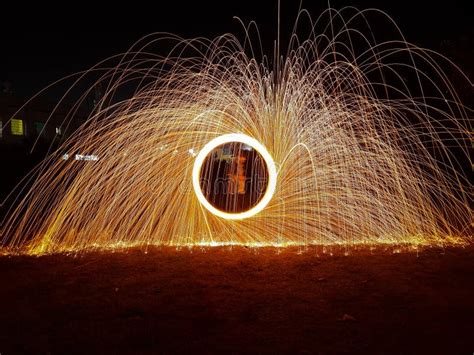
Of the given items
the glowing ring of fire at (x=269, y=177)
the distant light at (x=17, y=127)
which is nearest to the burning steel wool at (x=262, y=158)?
the glowing ring of fire at (x=269, y=177)

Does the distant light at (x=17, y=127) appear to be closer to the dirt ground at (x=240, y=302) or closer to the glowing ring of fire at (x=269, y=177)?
the dirt ground at (x=240, y=302)

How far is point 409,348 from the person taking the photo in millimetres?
4051

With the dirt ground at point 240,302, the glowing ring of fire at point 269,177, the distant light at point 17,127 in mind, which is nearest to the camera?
the dirt ground at point 240,302

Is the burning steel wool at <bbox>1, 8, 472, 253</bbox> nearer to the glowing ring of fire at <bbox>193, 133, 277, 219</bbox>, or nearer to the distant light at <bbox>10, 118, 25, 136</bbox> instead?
the glowing ring of fire at <bbox>193, 133, 277, 219</bbox>

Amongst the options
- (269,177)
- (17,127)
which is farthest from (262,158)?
(17,127)

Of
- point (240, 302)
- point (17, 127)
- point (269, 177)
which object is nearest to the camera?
point (240, 302)

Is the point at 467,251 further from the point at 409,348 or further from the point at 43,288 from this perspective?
the point at 43,288

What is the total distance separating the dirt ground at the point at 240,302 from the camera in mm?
4203

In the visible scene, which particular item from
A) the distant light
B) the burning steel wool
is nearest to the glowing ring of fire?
the burning steel wool

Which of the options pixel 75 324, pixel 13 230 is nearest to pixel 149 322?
pixel 75 324

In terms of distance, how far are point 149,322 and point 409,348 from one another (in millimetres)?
2312

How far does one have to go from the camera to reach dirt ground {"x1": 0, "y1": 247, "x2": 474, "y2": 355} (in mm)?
4203

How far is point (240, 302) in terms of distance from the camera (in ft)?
17.0

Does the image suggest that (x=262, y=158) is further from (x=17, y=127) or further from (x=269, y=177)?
(x=17, y=127)
